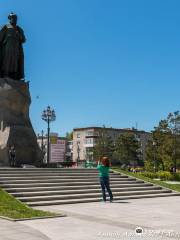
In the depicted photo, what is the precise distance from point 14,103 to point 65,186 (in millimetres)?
8982

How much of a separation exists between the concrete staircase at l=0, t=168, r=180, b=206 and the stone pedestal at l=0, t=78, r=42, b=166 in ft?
13.2

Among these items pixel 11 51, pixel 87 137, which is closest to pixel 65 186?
pixel 11 51

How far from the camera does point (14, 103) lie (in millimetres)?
25344

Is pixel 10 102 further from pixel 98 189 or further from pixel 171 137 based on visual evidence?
A: pixel 171 137

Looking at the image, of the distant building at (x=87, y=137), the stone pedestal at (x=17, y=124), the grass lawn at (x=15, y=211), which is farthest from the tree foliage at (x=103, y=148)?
the grass lawn at (x=15, y=211)

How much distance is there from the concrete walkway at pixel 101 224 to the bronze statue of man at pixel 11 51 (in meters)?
14.0

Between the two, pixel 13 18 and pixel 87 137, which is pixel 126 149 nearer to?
pixel 87 137

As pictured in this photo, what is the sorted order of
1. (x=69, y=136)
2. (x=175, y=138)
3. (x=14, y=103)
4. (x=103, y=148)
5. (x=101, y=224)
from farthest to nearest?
(x=69, y=136), (x=103, y=148), (x=175, y=138), (x=14, y=103), (x=101, y=224)

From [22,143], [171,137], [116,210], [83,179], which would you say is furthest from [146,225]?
[171,137]

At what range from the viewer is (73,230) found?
31.3 feet

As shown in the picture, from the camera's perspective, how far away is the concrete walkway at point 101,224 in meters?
8.81

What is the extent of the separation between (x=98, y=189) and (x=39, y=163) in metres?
7.81

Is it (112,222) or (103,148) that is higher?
(103,148)

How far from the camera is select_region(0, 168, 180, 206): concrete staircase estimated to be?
52.1 ft
